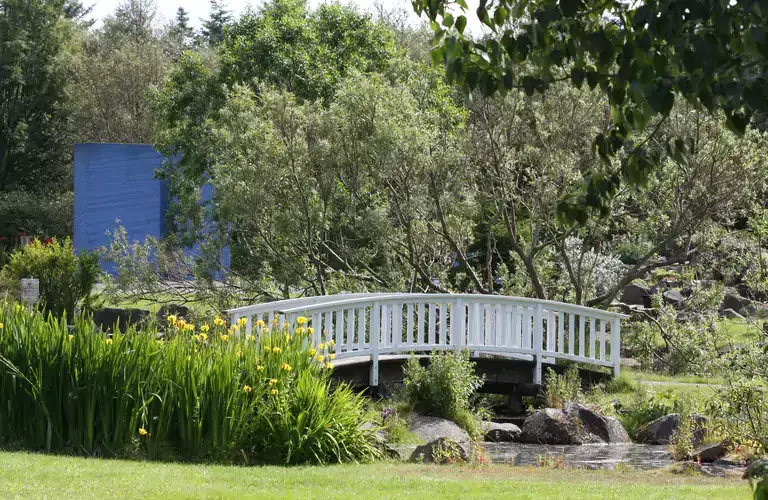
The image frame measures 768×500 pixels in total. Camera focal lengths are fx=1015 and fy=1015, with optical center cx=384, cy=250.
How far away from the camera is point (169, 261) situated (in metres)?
18.9

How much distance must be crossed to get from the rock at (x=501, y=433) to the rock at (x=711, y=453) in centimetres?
236

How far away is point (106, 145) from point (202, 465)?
24875 millimetres

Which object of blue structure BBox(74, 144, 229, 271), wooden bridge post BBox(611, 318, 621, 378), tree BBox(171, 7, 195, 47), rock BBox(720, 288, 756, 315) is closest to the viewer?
wooden bridge post BBox(611, 318, 621, 378)

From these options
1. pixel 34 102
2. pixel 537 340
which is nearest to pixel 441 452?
pixel 537 340

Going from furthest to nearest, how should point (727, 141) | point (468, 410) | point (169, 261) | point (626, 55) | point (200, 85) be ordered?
point (200, 85), point (169, 261), point (727, 141), point (468, 410), point (626, 55)

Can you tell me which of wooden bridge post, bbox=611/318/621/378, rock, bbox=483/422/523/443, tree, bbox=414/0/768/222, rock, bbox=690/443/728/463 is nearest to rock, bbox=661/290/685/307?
wooden bridge post, bbox=611/318/621/378

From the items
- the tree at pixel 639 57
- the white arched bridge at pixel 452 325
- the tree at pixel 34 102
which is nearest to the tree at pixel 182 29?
the tree at pixel 34 102

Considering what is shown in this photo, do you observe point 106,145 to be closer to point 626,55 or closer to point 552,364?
point 552,364

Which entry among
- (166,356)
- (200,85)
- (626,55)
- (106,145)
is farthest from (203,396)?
(106,145)

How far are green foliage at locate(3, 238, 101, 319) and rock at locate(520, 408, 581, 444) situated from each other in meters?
10.6

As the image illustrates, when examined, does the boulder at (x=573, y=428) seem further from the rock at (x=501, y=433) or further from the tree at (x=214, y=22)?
the tree at (x=214, y=22)

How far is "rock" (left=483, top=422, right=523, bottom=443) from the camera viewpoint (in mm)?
11695

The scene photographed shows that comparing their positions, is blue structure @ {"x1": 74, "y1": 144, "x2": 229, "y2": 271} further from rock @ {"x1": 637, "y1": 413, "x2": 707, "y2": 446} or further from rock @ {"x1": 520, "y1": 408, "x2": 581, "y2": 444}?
rock @ {"x1": 637, "y1": 413, "x2": 707, "y2": 446}

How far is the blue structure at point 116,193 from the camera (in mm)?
30734
